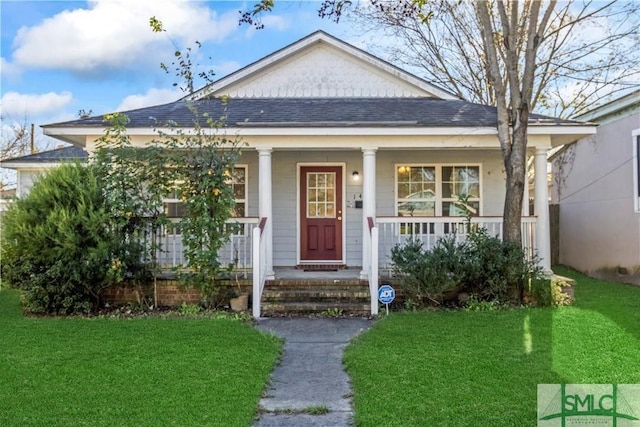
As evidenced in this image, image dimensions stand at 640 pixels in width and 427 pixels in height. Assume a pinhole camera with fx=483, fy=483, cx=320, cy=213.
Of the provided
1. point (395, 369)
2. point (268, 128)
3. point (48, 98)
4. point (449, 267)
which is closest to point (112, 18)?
point (268, 128)

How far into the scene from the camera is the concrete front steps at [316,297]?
756cm

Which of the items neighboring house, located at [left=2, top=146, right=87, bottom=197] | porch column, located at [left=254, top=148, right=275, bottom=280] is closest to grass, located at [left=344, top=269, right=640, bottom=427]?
porch column, located at [left=254, top=148, right=275, bottom=280]

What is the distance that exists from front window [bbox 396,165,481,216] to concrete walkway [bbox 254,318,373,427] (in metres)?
3.69

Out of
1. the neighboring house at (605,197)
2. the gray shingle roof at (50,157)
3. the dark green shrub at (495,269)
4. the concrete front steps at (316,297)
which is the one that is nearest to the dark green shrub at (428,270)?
the dark green shrub at (495,269)

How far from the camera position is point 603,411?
3.81 meters

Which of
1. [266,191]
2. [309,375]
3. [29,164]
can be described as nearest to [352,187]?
[266,191]

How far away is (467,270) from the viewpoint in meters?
7.60

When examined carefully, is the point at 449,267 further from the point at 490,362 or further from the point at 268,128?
the point at 268,128

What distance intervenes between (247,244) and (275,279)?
3.54 ft

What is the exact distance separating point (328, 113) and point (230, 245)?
3.13m

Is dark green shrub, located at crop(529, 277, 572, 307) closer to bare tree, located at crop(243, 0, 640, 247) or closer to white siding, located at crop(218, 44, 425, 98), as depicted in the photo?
bare tree, located at crop(243, 0, 640, 247)

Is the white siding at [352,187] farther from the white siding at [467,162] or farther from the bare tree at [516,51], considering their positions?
the bare tree at [516,51]

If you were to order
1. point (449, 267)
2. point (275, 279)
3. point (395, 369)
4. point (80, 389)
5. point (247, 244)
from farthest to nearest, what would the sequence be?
point (247, 244) → point (275, 279) → point (449, 267) → point (395, 369) → point (80, 389)

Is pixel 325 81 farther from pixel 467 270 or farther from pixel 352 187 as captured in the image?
pixel 467 270
